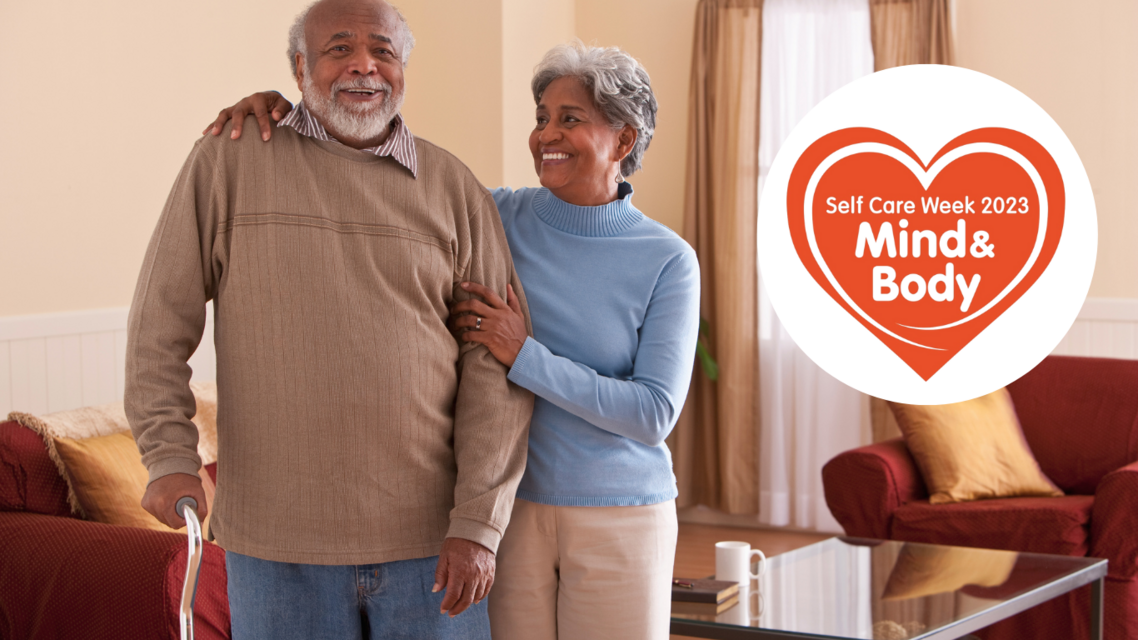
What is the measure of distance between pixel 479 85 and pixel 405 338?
2.99 meters

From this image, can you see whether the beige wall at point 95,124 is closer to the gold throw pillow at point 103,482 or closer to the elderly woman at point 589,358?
the gold throw pillow at point 103,482

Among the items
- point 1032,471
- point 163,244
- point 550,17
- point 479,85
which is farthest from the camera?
point 550,17

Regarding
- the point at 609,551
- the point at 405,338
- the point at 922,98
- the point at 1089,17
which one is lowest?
the point at 609,551

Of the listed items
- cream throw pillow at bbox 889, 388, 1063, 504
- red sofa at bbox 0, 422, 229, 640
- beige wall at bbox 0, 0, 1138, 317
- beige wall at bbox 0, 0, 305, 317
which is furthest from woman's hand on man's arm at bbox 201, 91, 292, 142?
cream throw pillow at bbox 889, 388, 1063, 504

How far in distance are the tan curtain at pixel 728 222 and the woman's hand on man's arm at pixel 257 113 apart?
11.1 ft

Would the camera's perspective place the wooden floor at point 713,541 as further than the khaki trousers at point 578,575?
Yes

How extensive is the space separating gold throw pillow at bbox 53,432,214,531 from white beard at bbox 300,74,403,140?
1330 millimetres

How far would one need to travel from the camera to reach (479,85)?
13.9 feet

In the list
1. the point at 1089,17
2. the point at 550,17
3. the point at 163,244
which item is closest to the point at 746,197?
the point at 550,17

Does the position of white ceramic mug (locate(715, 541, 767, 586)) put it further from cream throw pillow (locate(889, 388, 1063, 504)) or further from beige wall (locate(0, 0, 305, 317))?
beige wall (locate(0, 0, 305, 317))

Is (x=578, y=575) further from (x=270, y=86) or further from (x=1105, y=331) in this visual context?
(x=1105, y=331)

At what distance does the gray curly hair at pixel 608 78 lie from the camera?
171cm

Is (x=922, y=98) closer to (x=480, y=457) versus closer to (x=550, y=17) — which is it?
(x=550, y=17)

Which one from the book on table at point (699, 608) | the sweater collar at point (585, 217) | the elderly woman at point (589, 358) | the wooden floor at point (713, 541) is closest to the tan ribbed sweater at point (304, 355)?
the elderly woman at point (589, 358)
